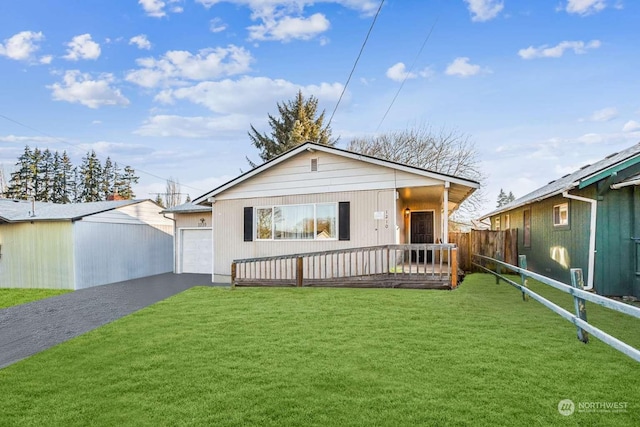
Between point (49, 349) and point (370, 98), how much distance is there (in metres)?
13.0

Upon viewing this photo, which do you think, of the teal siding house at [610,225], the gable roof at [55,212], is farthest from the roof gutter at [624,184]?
the gable roof at [55,212]

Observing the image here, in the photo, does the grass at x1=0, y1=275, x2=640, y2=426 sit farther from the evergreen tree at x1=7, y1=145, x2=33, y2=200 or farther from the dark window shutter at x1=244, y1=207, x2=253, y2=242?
the evergreen tree at x1=7, y1=145, x2=33, y2=200

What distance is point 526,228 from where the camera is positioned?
45.1 ft

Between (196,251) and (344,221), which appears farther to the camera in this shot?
(196,251)

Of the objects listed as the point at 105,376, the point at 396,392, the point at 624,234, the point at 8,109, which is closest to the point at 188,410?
the point at 105,376

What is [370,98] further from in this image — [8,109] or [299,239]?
[8,109]

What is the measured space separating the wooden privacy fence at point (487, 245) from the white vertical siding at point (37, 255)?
13970 mm

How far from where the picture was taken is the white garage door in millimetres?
15195

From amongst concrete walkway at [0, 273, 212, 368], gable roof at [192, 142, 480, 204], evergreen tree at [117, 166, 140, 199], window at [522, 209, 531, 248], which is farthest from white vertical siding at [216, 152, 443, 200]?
evergreen tree at [117, 166, 140, 199]

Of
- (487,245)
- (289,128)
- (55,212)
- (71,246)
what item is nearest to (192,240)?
(71,246)

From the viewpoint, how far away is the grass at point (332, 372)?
2.93m

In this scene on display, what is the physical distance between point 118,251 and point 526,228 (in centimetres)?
1673

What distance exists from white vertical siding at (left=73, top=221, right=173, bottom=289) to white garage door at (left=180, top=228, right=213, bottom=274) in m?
1.82

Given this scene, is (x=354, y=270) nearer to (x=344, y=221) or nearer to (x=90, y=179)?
(x=344, y=221)
